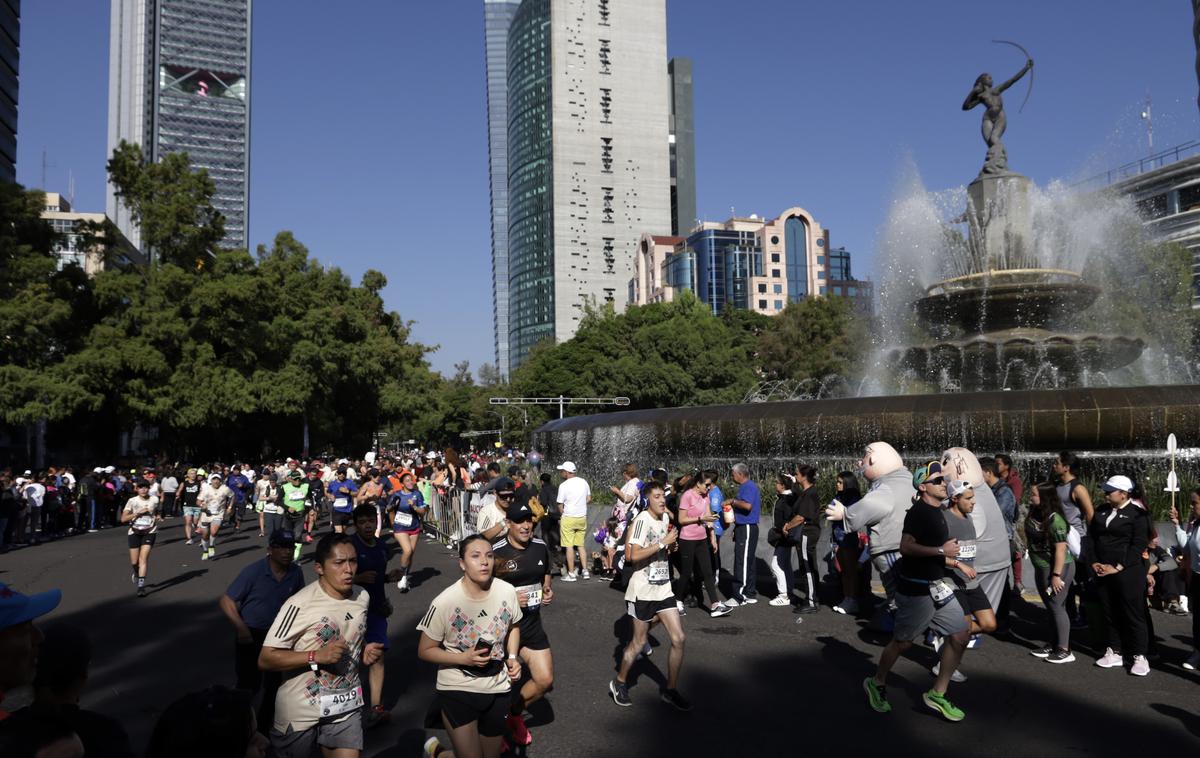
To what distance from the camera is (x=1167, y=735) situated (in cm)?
584

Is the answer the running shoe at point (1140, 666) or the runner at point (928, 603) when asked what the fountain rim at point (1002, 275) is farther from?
the runner at point (928, 603)

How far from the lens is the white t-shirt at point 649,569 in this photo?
714cm

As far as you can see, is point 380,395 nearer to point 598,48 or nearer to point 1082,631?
point 1082,631

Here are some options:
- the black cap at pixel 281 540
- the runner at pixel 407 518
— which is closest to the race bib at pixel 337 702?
the black cap at pixel 281 540

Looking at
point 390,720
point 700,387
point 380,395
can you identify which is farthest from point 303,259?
point 390,720

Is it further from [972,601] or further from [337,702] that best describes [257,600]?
[972,601]

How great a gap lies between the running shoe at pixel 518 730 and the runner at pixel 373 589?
116 centimetres

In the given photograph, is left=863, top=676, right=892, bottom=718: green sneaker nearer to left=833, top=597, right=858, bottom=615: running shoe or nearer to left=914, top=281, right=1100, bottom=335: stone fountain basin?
left=833, top=597, right=858, bottom=615: running shoe

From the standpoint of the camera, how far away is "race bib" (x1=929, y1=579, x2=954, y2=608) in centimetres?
632

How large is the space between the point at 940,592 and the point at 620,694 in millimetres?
2469

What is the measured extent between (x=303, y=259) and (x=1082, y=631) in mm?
50430

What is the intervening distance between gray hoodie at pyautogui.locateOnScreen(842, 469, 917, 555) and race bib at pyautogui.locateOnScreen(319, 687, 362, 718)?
4232 millimetres

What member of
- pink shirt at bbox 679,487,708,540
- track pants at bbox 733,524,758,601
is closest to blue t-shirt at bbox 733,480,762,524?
track pants at bbox 733,524,758,601

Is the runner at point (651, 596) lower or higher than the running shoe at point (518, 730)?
higher
